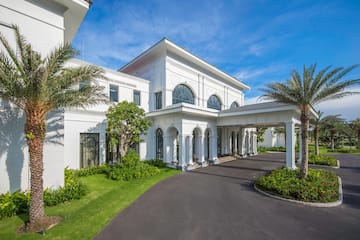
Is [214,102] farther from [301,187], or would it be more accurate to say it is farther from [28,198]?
[28,198]

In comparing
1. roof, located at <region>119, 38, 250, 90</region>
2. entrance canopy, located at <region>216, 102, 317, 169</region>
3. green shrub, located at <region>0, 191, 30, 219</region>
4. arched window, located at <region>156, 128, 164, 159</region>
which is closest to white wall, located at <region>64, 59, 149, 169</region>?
arched window, located at <region>156, 128, 164, 159</region>

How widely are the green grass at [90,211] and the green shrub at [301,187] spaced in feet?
21.5

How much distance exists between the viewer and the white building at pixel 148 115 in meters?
7.18

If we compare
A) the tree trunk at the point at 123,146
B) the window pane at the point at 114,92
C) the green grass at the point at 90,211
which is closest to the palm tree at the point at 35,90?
the green grass at the point at 90,211

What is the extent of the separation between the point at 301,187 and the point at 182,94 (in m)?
13.4

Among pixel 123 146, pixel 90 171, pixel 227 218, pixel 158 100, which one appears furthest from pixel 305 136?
pixel 90 171

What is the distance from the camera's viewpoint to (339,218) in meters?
5.75

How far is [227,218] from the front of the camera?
229 inches

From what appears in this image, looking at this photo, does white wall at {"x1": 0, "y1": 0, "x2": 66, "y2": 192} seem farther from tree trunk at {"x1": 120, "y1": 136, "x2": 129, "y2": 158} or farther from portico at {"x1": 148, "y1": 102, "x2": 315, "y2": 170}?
portico at {"x1": 148, "y1": 102, "x2": 315, "y2": 170}

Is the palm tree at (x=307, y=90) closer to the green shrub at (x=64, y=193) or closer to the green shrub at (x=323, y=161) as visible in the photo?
the green shrub at (x=323, y=161)

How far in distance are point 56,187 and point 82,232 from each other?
422 centimetres

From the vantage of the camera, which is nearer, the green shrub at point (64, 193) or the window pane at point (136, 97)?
the green shrub at point (64, 193)

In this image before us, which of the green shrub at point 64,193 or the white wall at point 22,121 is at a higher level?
the white wall at point 22,121

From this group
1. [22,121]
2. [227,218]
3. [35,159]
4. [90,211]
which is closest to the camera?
[35,159]
